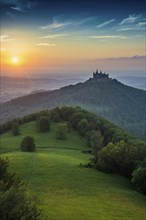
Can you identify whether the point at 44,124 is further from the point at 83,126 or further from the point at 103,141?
the point at 103,141

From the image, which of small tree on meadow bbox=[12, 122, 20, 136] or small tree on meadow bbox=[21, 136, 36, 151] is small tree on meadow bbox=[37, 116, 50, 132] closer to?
small tree on meadow bbox=[12, 122, 20, 136]

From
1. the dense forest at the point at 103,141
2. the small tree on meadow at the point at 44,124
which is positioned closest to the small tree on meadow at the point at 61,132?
the dense forest at the point at 103,141

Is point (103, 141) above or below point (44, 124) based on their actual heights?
below

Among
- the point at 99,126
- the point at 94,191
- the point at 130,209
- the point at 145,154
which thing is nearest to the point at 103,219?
the point at 130,209

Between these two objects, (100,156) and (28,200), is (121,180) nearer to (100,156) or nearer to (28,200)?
(100,156)

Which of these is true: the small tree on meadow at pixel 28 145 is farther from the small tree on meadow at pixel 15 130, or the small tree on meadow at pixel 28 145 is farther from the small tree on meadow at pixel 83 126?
the small tree on meadow at pixel 83 126

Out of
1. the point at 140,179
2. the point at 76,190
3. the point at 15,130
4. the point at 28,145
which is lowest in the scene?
the point at 140,179

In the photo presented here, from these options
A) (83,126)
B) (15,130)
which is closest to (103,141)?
(83,126)
